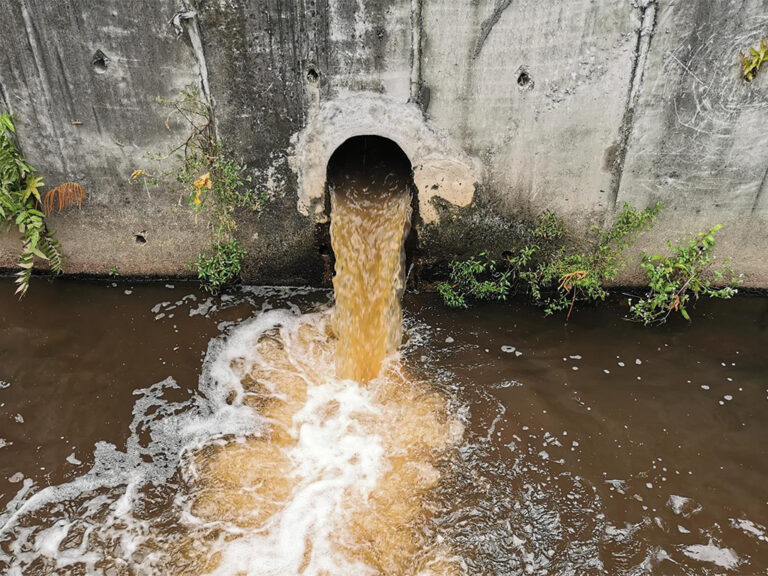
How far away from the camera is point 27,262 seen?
4.89 metres

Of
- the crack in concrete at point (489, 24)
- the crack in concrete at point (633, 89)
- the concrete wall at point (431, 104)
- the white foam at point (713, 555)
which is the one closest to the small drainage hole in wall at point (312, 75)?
the concrete wall at point (431, 104)

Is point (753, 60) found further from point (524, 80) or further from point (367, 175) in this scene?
point (367, 175)

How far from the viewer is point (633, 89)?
4.23 metres

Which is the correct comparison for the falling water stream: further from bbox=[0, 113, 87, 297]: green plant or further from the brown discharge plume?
bbox=[0, 113, 87, 297]: green plant

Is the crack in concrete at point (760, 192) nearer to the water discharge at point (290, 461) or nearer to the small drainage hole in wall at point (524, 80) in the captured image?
the small drainage hole in wall at point (524, 80)

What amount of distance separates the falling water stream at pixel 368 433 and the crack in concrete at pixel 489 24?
128 centimetres

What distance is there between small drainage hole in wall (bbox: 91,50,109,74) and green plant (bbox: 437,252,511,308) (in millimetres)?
3035

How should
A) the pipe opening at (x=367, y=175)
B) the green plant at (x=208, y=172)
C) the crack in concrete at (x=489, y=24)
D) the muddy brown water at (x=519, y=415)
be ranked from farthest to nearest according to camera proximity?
the pipe opening at (x=367, y=175)
the green plant at (x=208, y=172)
the crack in concrete at (x=489, y=24)
the muddy brown water at (x=519, y=415)

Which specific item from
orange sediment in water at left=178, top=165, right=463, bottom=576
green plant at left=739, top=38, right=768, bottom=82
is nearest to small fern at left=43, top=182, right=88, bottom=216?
orange sediment in water at left=178, top=165, right=463, bottom=576

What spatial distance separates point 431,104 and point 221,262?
216 cm

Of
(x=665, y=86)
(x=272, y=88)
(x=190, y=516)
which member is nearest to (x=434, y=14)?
(x=272, y=88)

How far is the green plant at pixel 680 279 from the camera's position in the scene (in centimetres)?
473

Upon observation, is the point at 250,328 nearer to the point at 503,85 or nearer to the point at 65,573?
the point at 65,573

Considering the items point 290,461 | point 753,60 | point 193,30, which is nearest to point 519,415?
point 290,461
